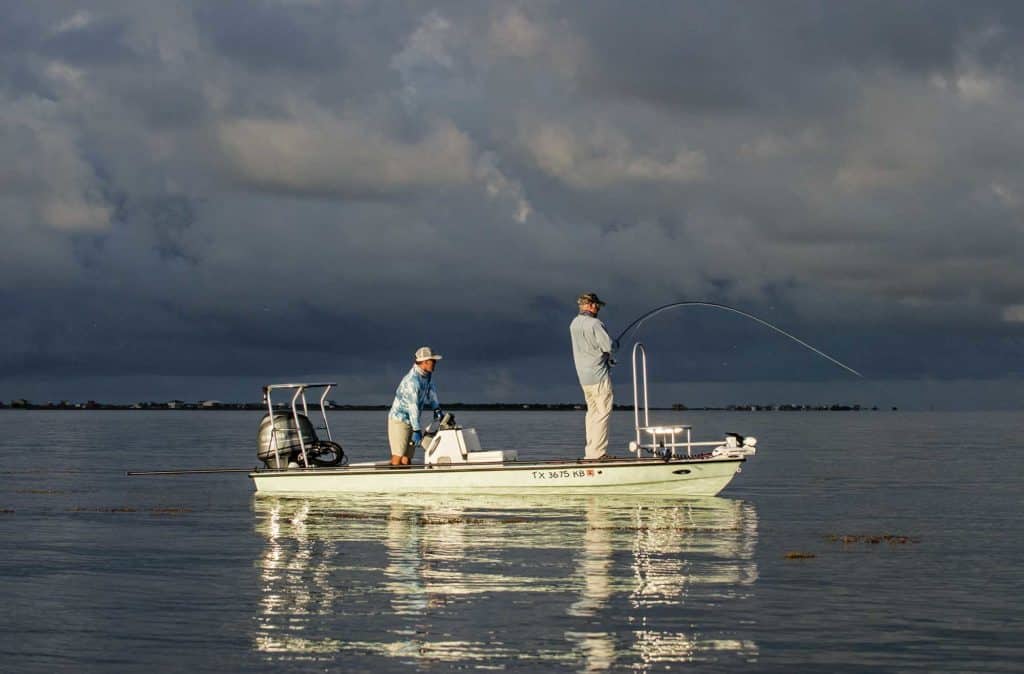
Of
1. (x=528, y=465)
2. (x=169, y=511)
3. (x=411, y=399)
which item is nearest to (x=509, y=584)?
(x=528, y=465)

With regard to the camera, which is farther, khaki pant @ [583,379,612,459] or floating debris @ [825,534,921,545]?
khaki pant @ [583,379,612,459]

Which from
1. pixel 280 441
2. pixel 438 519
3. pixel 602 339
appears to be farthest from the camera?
pixel 280 441

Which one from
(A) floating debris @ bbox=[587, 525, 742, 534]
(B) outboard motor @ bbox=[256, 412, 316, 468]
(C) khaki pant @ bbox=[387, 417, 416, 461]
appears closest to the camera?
(A) floating debris @ bbox=[587, 525, 742, 534]

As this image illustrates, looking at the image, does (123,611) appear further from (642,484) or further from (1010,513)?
(1010,513)

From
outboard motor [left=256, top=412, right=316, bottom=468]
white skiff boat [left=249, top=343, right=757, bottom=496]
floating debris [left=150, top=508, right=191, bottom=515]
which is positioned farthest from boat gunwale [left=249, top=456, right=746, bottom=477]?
floating debris [left=150, top=508, right=191, bottom=515]

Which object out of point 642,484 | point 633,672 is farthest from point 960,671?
point 642,484

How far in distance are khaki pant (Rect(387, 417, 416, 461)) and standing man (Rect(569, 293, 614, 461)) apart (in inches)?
145

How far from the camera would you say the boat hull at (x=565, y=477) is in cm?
2533

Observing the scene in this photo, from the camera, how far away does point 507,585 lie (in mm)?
15320

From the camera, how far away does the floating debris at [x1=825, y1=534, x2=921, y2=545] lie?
20.3 metres

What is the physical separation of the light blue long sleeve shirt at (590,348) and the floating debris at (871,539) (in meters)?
5.79

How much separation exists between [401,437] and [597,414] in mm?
4087

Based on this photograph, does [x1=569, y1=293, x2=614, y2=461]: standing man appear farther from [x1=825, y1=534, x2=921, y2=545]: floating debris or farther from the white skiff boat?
[x1=825, y1=534, x2=921, y2=545]: floating debris

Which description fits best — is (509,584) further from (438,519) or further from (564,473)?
(564,473)
